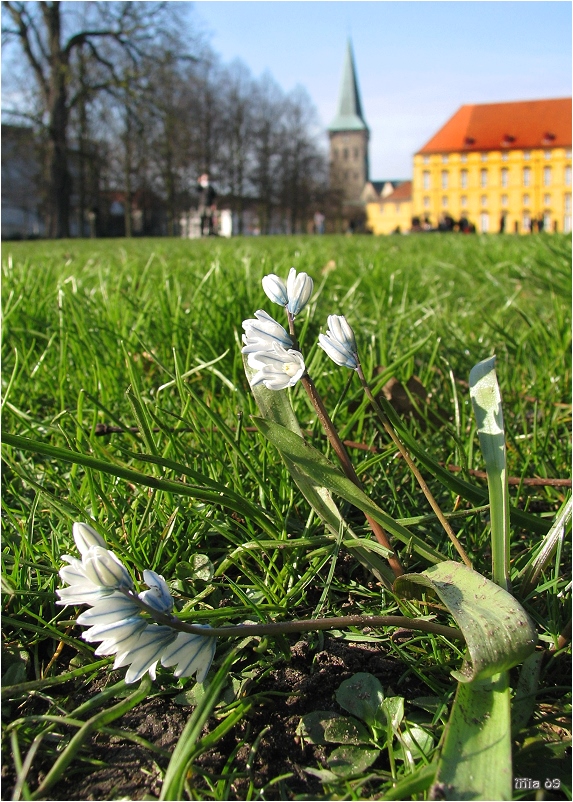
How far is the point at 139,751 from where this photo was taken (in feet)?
2.48

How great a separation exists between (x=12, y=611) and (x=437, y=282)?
2937mm

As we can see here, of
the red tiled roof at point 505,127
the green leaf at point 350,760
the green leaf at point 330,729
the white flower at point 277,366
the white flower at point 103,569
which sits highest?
the red tiled roof at point 505,127

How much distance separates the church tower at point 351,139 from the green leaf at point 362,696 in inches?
3285

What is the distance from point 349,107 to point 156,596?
300 feet

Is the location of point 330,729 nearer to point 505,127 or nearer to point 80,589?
point 80,589

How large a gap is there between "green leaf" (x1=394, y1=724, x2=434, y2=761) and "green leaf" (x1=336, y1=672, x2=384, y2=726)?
43 mm

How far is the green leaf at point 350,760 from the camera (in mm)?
728

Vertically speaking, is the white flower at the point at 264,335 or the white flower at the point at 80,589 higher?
the white flower at the point at 264,335

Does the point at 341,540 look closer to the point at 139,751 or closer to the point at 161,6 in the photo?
the point at 139,751

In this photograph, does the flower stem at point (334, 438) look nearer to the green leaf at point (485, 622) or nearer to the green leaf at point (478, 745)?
the green leaf at point (485, 622)

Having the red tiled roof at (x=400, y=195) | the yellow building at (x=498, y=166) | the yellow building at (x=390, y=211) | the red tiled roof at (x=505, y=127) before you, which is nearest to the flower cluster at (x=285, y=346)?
the yellow building at (x=498, y=166)

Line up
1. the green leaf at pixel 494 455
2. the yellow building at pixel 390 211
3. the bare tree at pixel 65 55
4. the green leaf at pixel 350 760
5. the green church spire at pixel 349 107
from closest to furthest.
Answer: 1. the green leaf at pixel 350 760
2. the green leaf at pixel 494 455
3. the bare tree at pixel 65 55
4. the green church spire at pixel 349 107
5. the yellow building at pixel 390 211

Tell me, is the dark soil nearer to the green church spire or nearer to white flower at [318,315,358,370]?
white flower at [318,315,358,370]

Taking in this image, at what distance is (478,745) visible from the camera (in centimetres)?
67
